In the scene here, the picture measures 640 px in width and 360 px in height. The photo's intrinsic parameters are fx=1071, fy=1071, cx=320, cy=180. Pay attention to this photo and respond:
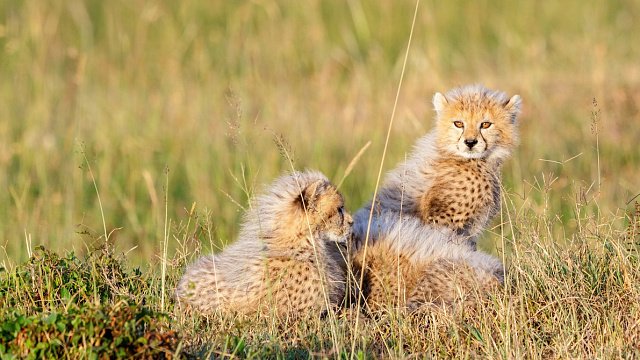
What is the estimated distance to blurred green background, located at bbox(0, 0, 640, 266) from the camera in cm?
877

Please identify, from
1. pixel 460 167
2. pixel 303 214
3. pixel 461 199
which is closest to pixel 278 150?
pixel 460 167

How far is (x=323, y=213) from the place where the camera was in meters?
4.82

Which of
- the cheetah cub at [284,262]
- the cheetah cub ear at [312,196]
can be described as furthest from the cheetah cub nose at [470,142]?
the cheetah cub ear at [312,196]

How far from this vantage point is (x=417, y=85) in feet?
36.3

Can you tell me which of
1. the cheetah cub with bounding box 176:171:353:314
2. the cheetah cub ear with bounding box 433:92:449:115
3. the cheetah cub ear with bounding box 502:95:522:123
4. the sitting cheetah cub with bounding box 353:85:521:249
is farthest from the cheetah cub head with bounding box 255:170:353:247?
the cheetah cub ear with bounding box 502:95:522:123

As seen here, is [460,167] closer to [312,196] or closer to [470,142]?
[470,142]

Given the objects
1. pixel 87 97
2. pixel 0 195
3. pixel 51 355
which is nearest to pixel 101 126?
pixel 87 97

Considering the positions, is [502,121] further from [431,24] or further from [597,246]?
[431,24]

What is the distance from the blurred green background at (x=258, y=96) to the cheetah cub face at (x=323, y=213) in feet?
8.92

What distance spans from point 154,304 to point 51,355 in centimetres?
100

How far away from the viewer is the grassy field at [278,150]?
14.3ft

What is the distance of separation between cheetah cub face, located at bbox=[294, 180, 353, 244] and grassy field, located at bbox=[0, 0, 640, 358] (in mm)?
365

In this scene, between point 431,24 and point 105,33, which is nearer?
point 431,24

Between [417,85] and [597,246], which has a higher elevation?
[417,85]
